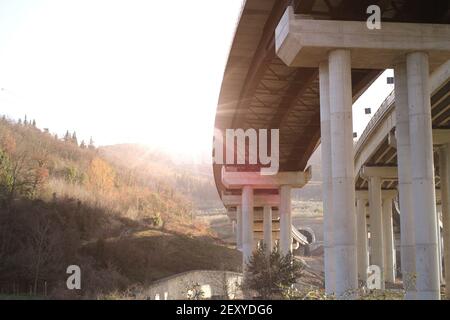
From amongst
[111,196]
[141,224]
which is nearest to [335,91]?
[141,224]

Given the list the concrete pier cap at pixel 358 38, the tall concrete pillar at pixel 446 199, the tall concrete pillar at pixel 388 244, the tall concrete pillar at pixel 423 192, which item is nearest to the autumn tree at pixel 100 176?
the tall concrete pillar at pixel 388 244

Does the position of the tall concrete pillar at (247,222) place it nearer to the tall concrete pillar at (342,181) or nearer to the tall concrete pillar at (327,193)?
the tall concrete pillar at (327,193)

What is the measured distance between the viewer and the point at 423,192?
22.5 meters

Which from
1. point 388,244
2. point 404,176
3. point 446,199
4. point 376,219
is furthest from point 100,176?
point 404,176

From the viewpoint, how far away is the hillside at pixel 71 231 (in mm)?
33125

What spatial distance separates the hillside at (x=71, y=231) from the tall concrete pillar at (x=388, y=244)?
2147 centimetres

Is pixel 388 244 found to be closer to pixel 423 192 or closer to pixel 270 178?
pixel 270 178

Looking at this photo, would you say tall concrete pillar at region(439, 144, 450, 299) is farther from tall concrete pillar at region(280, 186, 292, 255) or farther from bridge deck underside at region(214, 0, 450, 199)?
tall concrete pillar at region(280, 186, 292, 255)

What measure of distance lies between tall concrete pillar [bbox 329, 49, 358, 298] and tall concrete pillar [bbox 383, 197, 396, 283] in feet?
179

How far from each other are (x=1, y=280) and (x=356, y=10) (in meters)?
23.5

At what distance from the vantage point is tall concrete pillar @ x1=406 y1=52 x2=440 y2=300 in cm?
2217

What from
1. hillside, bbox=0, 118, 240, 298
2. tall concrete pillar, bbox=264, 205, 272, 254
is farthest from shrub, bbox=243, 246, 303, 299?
tall concrete pillar, bbox=264, 205, 272, 254

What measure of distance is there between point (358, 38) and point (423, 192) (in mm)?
6741
